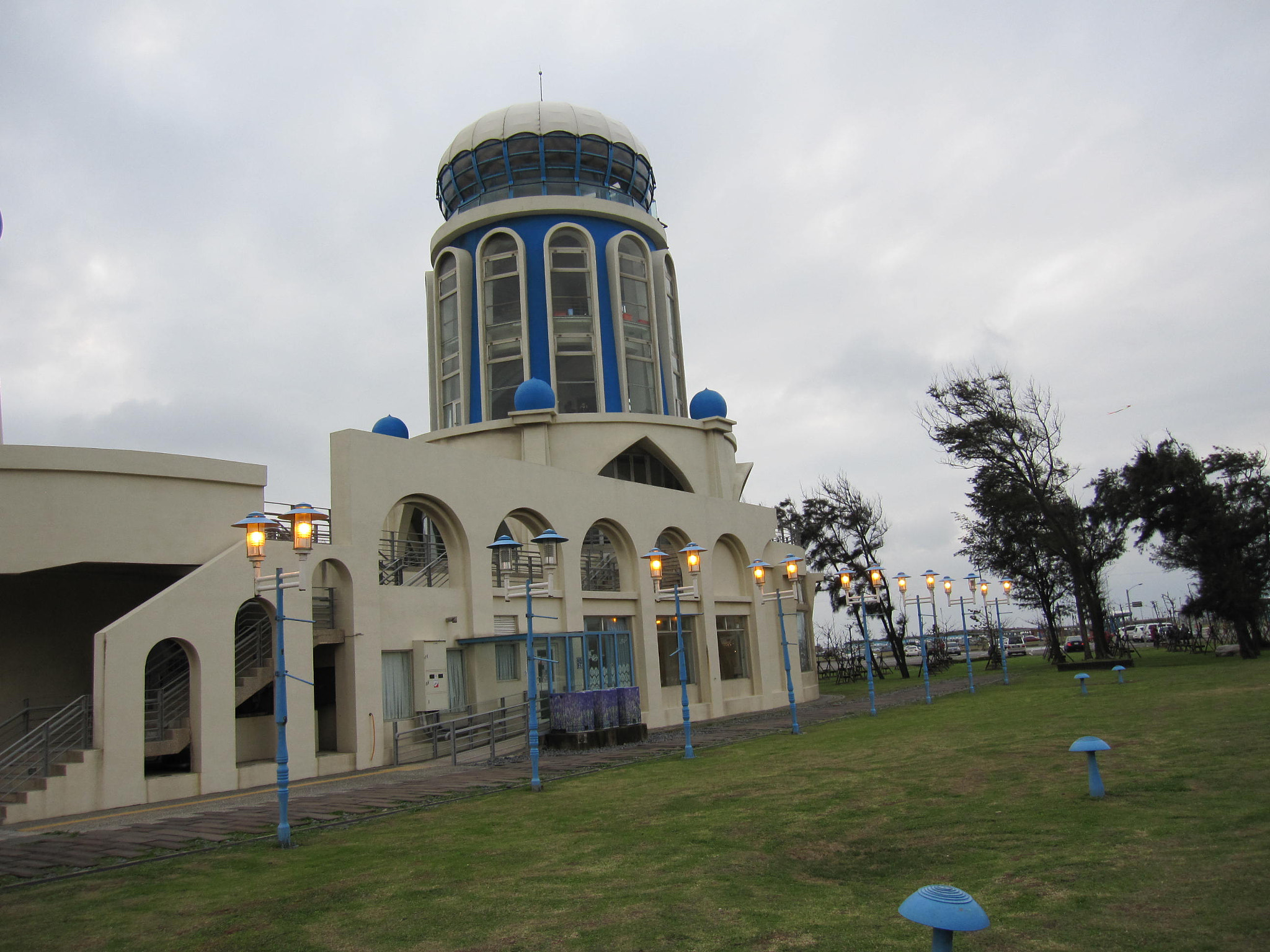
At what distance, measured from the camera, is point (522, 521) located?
92.9ft

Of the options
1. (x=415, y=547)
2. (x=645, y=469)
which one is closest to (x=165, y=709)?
(x=415, y=547)

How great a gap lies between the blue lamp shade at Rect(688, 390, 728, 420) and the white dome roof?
11351 mm

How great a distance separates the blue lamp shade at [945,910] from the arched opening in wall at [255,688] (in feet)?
56.9

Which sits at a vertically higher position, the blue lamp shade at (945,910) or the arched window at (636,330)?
the arched window at (636,330)

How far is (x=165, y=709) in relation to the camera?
19.6 metres

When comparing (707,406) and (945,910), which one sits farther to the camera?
(707,406)

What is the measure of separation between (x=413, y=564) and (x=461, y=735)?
833 cm

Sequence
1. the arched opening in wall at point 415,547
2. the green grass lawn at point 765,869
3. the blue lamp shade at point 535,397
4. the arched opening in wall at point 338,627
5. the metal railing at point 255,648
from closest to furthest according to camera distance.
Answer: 1. the green grass lawn at point 765,869
2. the metal railing at point 255,648
3. the arched opening in wall at point 338,627
4. the arched opening in wall at point 415,547
5. the blue lamp shade at point 535,397

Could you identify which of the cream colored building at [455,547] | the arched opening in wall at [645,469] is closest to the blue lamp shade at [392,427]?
the cream colored building at [455,547]

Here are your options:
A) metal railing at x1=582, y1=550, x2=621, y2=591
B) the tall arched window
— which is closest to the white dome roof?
the tall arched window

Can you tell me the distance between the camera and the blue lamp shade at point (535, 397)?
33938 mm

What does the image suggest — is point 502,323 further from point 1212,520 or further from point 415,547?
point 1212,520

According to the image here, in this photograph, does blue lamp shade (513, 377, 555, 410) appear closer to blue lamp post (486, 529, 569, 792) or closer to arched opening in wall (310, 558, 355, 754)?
blue lamp post (486, 529, 569, 792)

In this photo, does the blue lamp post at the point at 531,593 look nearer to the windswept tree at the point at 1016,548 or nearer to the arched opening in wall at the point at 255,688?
the arched opening in wall at the point at 255,688
